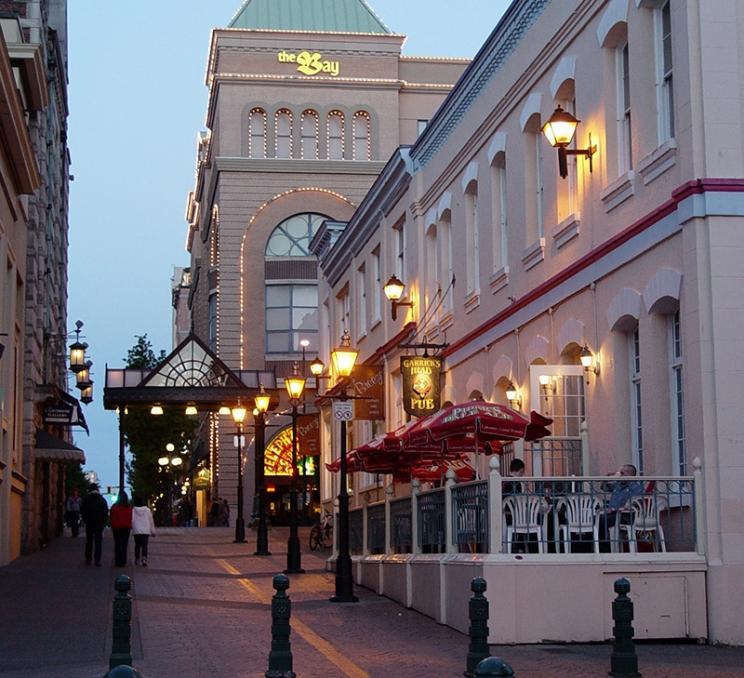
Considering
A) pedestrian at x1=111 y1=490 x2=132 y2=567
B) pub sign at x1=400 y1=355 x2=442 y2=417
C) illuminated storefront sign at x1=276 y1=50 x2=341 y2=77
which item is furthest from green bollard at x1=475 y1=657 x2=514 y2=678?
illuminated storefront sign at x1=276 y1=50 x2=341 y2=77

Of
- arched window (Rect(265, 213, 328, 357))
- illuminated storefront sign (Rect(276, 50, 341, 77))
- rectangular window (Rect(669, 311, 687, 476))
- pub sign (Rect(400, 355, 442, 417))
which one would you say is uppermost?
illuminated storefront sign (Rect(276, 50, 341, 77))

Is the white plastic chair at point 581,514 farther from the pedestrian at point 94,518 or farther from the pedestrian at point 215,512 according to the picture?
the pedestrian at point 215,512

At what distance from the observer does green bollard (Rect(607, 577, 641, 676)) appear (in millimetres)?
12453

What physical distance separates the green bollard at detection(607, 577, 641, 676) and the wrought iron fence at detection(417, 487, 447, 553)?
6400mm

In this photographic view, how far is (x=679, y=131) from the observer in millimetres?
16953

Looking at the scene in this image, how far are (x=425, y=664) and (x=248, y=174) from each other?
49.1 metres

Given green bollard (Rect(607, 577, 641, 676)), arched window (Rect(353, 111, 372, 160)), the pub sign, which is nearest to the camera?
green bollard (Rect(607, 577, 641, 676))

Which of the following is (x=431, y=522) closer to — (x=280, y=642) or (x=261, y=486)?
(x=280, y=642)

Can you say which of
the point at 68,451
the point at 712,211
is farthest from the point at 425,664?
the point at 68,451

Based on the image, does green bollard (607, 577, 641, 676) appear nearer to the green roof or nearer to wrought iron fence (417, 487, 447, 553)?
wrought iron fence (417, 487, 447, 553)

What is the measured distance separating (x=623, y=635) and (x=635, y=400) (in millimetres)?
6672

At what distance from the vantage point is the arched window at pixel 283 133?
204 ft

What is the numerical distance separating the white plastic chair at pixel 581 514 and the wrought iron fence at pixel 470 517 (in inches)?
35.3

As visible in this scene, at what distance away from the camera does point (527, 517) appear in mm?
16531
